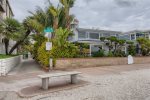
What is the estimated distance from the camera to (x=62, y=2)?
1586cm

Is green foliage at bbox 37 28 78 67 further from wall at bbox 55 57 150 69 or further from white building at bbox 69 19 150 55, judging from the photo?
white building at bbox 69 19 150 55

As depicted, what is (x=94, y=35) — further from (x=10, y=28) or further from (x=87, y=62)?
(x=10, y=28)

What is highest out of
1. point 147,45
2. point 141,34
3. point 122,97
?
point 141,34

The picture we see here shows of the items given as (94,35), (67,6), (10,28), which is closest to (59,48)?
(67,6)

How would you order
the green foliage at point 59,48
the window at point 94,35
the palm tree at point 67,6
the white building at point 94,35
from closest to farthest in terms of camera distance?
the green foliage at point 59,48, the palm tree at point 67,6, the white building at point 94,35, the window at point 94,35

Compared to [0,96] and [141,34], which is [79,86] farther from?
[141,34]

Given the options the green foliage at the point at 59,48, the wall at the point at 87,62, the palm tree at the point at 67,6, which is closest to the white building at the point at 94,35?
the palm tree at the point at 67,6

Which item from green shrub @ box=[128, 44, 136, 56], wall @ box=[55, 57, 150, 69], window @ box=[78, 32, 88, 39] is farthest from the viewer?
window @ box=[78, 32, 88, 39]

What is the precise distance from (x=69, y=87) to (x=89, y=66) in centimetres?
788

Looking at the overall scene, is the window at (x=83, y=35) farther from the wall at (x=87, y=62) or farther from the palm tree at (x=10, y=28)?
the palm tree at (x=10, y=28)

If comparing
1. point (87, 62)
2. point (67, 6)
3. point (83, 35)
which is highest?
point (67, 6)

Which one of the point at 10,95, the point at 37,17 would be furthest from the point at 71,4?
the point at 10,95

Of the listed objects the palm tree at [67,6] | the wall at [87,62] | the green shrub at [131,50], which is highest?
the palm tree at [67,6]

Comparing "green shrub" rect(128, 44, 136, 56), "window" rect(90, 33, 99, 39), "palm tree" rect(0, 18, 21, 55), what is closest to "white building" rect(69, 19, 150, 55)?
"window" rect(90, 33, 99, 39)
